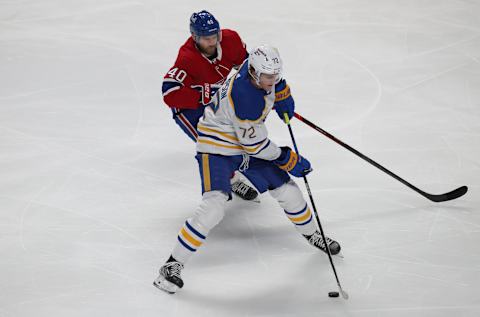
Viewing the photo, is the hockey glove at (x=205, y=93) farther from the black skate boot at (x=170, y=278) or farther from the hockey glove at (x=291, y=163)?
the black skate boot at (x=170, y=278)

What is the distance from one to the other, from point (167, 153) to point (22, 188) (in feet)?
3.20

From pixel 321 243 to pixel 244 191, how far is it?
0.75 m

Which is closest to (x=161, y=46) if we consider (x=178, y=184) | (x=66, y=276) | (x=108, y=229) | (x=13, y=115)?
(x=13, y=115)

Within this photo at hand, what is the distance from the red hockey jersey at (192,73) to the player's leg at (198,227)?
0.68 metres

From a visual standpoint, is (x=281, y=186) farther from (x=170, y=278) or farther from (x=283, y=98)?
(x=170, y=278)

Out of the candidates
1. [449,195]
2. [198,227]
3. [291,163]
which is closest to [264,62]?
[291,163]

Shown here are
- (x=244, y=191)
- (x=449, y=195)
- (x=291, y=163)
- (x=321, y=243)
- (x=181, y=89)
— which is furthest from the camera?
(x=244, y=191)

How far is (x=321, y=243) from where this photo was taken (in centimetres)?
346

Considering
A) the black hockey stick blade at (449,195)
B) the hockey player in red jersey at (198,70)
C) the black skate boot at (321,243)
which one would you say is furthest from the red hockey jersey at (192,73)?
the black hockey stick blade at (449,195)

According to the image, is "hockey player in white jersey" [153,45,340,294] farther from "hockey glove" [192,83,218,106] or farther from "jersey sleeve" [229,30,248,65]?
"jersey sleeve" [229,30,248,65]

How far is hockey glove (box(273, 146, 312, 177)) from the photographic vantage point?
3236 mm

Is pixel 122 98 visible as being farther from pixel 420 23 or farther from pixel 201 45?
pixel 420 23

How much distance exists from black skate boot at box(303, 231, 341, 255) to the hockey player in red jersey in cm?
96

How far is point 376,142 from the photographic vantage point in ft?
15.1
